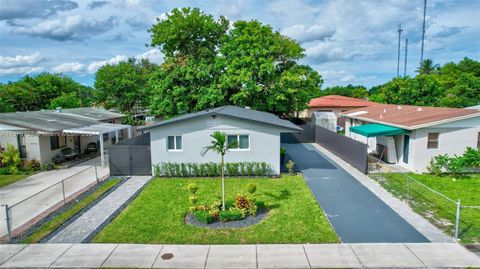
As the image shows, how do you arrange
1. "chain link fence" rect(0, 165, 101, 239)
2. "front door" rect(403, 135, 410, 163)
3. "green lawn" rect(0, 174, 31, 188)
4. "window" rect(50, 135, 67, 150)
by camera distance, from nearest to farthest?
"chain link fence" rect(0, 165, 101, 239)
"green lawn" rect(0, 174, 31, 188)
"front door" rect(403, 135, 410, 163)
"window" rect(50, 135, 67, 150)

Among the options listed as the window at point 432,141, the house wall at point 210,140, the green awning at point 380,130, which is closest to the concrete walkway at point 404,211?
the green awning at point 380,130

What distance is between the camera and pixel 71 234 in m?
10.1

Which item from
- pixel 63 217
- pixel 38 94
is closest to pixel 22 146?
pixel 63 217

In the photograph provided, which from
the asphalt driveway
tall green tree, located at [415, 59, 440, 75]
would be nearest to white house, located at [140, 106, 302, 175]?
the asphalt driveway

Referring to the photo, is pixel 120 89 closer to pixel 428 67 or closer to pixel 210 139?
pixel 210 139

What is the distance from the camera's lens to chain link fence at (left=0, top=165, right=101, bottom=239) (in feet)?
34.0

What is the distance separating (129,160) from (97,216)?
250 inches

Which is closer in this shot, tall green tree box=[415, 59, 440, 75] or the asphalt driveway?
the asphalt driveway

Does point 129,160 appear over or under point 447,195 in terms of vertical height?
over

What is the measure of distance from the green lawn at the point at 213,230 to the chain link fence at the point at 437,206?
12.8 ft

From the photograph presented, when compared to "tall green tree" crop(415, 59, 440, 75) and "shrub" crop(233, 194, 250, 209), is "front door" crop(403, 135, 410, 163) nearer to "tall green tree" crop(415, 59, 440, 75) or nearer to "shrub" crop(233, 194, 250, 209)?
"shrub" crop(233, 194, 250, 209)

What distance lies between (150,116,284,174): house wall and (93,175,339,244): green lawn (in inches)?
95.1

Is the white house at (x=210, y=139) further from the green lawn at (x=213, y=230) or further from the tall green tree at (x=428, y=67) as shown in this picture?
the tall green tree at (x=428, y=67)

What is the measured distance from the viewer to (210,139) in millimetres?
17219
